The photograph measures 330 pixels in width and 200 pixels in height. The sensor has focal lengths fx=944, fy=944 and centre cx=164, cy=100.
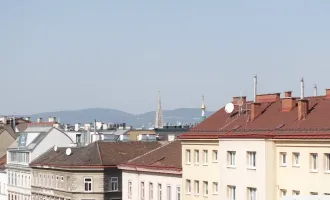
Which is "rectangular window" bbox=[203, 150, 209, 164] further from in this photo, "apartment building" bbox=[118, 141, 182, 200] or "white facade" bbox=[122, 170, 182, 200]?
"white facade" bbox=[122, 170, 182, 200]

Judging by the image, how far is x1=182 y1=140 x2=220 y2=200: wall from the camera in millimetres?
75875

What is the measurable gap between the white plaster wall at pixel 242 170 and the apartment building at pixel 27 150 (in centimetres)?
5516

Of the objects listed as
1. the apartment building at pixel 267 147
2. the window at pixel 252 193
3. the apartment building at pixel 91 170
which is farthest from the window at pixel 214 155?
the apartment building at pixel 91 170

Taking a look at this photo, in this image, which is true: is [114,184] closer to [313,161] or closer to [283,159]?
[283,159]

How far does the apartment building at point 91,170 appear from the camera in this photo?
104 metres

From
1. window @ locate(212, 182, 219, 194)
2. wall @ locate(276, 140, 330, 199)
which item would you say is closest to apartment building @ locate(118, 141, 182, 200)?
window @ locate(212, 182, 219, 194)

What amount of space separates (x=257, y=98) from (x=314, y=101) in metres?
8.25

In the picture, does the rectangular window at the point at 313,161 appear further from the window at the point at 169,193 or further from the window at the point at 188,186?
the window at the point at 169,193

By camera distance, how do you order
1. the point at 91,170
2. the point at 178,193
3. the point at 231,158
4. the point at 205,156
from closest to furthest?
the point at 231,158
the point at 205,156
the point at 178,193
the point at 91,170

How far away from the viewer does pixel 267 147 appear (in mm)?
67125

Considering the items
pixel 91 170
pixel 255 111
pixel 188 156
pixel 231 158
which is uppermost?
pixel 255 111

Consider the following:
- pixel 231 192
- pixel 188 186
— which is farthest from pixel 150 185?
pixel 231 192

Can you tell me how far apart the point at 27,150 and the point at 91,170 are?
79.1 feet

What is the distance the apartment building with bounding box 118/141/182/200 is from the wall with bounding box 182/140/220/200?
2.23m
